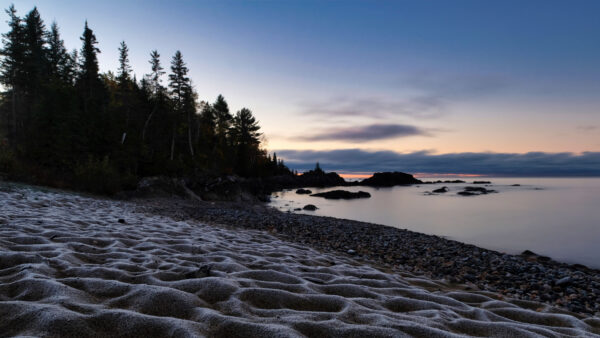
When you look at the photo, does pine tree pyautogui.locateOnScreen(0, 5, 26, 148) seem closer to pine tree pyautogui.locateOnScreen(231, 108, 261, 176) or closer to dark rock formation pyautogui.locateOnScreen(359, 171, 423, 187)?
pine tree pyautogui.locateOnScreen(231, 108, 261, 176)

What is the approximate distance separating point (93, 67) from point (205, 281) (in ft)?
151

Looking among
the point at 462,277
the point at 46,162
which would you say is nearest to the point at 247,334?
the point at 462,277

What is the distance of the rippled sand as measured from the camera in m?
2.01

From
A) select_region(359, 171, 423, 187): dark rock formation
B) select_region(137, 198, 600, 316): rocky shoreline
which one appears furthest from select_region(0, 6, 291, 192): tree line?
select_region(359, 171, 423, 187): dark rock formation

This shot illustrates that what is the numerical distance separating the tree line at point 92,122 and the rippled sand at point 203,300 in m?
15.7

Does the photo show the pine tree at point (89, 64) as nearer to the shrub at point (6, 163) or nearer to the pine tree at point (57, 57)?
the pine tree at point (57, 57)

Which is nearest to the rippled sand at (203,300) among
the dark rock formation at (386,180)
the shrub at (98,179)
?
the shrub at (98,179)

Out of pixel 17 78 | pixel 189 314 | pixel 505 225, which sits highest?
pixel 17 78

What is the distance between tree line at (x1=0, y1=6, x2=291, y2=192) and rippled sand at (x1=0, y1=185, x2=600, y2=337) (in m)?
15.7

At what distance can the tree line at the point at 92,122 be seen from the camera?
2558 cm

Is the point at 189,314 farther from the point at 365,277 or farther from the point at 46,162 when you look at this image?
the point at 46,162

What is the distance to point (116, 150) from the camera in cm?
3098

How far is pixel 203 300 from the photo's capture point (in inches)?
104

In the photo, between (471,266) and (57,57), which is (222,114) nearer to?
(57,57)
